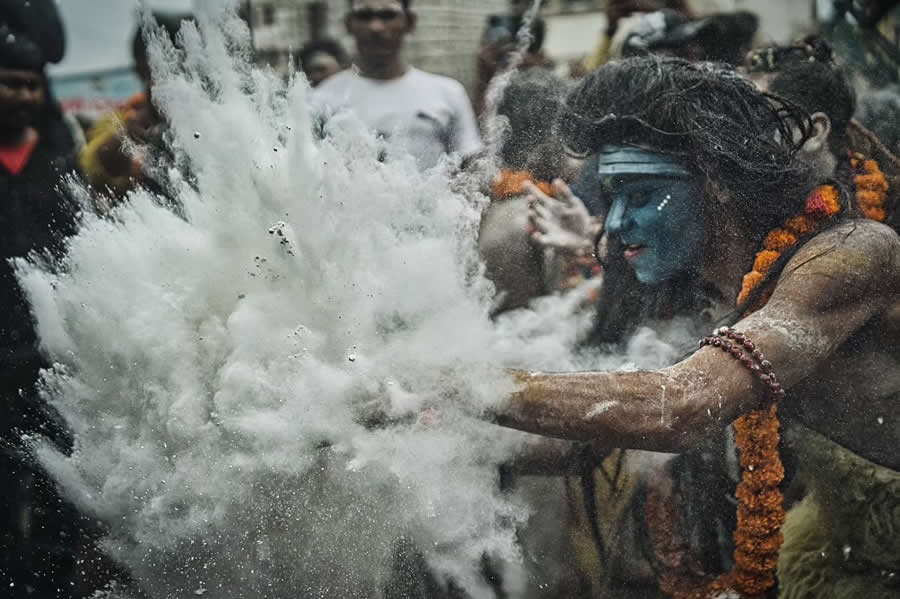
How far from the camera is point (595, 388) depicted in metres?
2.00

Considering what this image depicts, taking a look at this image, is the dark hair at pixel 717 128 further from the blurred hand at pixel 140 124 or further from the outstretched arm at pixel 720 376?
the blurred hand at pixel 140 124

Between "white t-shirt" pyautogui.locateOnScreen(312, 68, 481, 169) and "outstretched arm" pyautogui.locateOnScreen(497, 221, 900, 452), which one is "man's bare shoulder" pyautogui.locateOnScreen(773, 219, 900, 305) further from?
"white t-shirt" pyautogui.locateOnScreen(312, 68, 481, 169)

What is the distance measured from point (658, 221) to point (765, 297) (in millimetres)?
372

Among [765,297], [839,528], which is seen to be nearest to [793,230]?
[765,297]

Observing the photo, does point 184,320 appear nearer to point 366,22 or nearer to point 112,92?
point 366,22

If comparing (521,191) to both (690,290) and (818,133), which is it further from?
(818,133)

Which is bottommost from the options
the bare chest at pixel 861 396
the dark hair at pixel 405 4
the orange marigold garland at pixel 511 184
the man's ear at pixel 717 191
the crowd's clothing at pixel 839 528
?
the crowd's clothing at pixel 839 528

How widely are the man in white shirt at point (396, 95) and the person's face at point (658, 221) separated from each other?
469mm

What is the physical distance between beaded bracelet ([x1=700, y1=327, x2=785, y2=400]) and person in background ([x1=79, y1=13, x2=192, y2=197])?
1.55 m

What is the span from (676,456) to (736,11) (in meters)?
1.84

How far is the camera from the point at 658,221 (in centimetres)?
244

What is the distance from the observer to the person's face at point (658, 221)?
2414 millimetres

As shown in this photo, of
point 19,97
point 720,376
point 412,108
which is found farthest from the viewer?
point 19,97

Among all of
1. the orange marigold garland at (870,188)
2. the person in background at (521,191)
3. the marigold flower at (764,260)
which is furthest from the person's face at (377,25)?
the orange marigold garland at (870,188)
